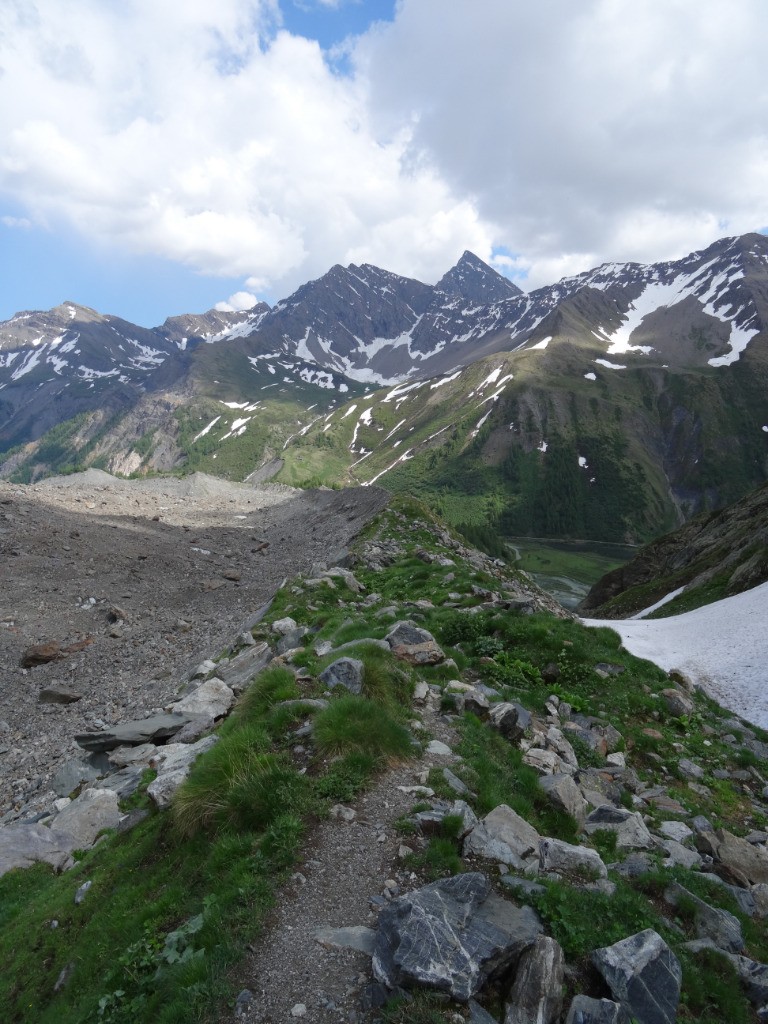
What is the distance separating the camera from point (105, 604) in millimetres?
27781

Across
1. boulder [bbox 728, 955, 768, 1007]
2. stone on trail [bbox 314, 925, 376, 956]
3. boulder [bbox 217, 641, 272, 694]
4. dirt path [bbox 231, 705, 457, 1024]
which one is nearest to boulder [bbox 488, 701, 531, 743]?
dirt path [bbox 231, 705, 457, 1024]

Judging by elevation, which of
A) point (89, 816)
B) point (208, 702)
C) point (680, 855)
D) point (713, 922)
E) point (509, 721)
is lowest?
point (89, 816)

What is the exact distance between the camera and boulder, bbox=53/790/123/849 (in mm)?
11250

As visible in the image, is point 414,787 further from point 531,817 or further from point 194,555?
point 194,555

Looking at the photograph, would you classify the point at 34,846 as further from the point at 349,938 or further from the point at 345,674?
the point at 349,938

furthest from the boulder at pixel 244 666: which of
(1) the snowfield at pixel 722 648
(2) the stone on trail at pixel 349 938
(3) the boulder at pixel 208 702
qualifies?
(1) the snowfield at pixel 722 648

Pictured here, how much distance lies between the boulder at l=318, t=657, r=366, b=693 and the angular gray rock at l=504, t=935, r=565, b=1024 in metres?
6.10

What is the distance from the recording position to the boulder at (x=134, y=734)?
14453 millimetres

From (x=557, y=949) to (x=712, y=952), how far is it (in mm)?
2475

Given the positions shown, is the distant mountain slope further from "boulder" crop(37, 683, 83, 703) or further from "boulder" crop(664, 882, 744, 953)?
"boulder" crop(37, 683, 83, 703)

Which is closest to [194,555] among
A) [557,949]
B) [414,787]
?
[414,787]

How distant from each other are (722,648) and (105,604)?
28583 mm

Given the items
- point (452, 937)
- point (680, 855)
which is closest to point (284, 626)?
point (680, 855)

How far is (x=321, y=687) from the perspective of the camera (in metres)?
11.6
